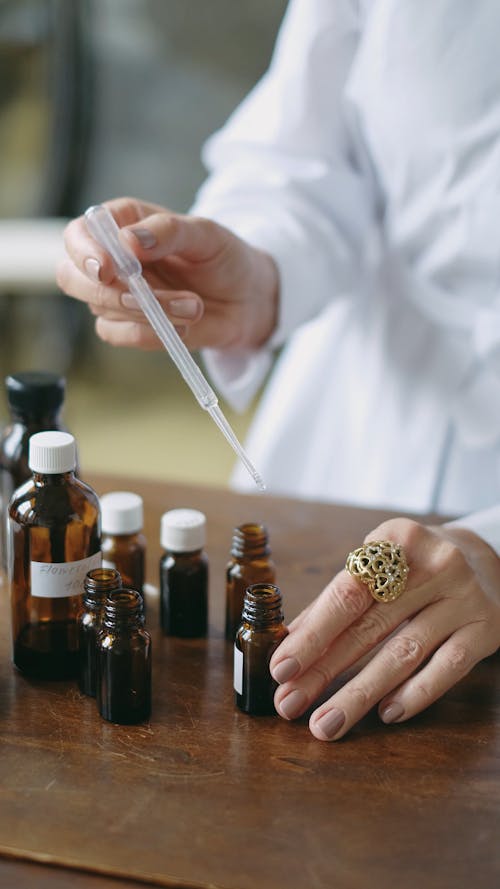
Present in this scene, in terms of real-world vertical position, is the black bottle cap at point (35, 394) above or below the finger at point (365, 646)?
above

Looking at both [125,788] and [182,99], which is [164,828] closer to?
[125,788]

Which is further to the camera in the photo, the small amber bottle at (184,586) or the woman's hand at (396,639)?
the small amber bottle at (184,586)

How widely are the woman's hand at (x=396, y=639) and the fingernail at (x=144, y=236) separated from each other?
1.12 ft

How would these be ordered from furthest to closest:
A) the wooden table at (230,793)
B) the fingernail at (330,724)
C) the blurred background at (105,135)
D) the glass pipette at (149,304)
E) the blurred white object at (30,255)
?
1. the blurred background at (105,135)
2. the blurred white object at (30,255)
3. the glass pipette at (149,304)
4. the fingernail at (330,724)
5. the wooden table at (230,793)

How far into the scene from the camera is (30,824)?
0.66 metres

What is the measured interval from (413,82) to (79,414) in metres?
2.20

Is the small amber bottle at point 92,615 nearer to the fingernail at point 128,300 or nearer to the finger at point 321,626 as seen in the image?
the finger at point 321,626

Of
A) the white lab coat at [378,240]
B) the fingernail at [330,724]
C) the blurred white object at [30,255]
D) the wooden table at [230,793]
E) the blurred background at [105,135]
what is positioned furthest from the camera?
the blurred background at [105,135]

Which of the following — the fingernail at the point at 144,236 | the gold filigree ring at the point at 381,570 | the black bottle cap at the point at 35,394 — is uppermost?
the fingernail at the point at 144,236

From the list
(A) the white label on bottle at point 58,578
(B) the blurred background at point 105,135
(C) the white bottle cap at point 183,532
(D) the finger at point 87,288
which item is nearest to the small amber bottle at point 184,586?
(C) the white bottle cap at point 183,532

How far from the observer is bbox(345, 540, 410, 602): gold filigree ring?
0.81 meters

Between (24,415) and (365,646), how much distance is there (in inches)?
16.0

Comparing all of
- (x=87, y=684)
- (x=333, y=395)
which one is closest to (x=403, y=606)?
(x=87, y=684)

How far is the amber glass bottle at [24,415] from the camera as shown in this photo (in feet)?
3.18
